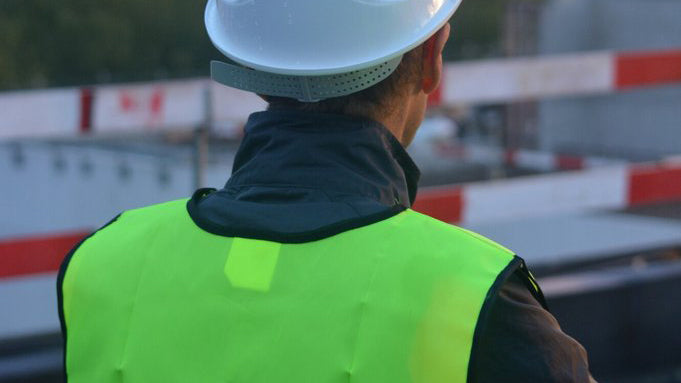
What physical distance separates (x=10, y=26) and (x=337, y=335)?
16809 millimetres

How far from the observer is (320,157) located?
145 centimetres

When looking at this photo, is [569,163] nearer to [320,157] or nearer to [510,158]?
[510,158]

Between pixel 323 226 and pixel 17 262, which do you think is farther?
pixel 17 262

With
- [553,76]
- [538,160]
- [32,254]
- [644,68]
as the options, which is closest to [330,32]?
[32,254]

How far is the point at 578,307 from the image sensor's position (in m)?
4.37

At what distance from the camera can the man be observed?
1.29 metres

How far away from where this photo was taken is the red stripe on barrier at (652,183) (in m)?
4.79

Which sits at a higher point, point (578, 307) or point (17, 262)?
point (17, 262)

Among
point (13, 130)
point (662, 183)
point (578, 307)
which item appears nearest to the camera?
point (13, 130)

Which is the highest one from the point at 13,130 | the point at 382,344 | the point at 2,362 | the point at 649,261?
the point at 382,344

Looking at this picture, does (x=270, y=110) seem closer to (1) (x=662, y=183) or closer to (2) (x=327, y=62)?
(2) (x=327, y=62)

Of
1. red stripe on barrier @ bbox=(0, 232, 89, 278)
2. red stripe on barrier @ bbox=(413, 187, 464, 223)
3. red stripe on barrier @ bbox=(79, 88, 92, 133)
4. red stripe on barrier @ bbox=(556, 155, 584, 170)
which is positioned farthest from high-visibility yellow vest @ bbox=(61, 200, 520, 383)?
red stripe on barrier @ bbox=(556, 155, 584, 170)

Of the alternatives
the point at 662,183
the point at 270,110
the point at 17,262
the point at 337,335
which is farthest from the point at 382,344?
the point at 662,183

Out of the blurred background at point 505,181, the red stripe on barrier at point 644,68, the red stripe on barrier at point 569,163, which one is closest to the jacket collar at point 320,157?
the blurred background at point 505,181
